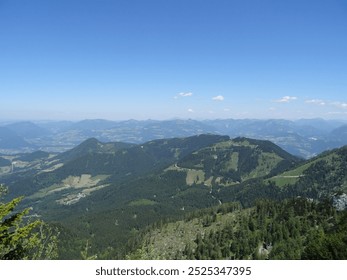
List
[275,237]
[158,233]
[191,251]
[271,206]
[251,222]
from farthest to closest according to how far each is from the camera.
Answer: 1. [158,233]
2. [271,206]
3. [251,222]
4. [191,251]
5. [275,237]

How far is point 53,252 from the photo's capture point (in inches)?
1159

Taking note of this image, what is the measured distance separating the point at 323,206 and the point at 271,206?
26.6 m

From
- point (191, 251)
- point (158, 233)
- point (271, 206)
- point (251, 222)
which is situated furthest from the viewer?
point (158, 233)
